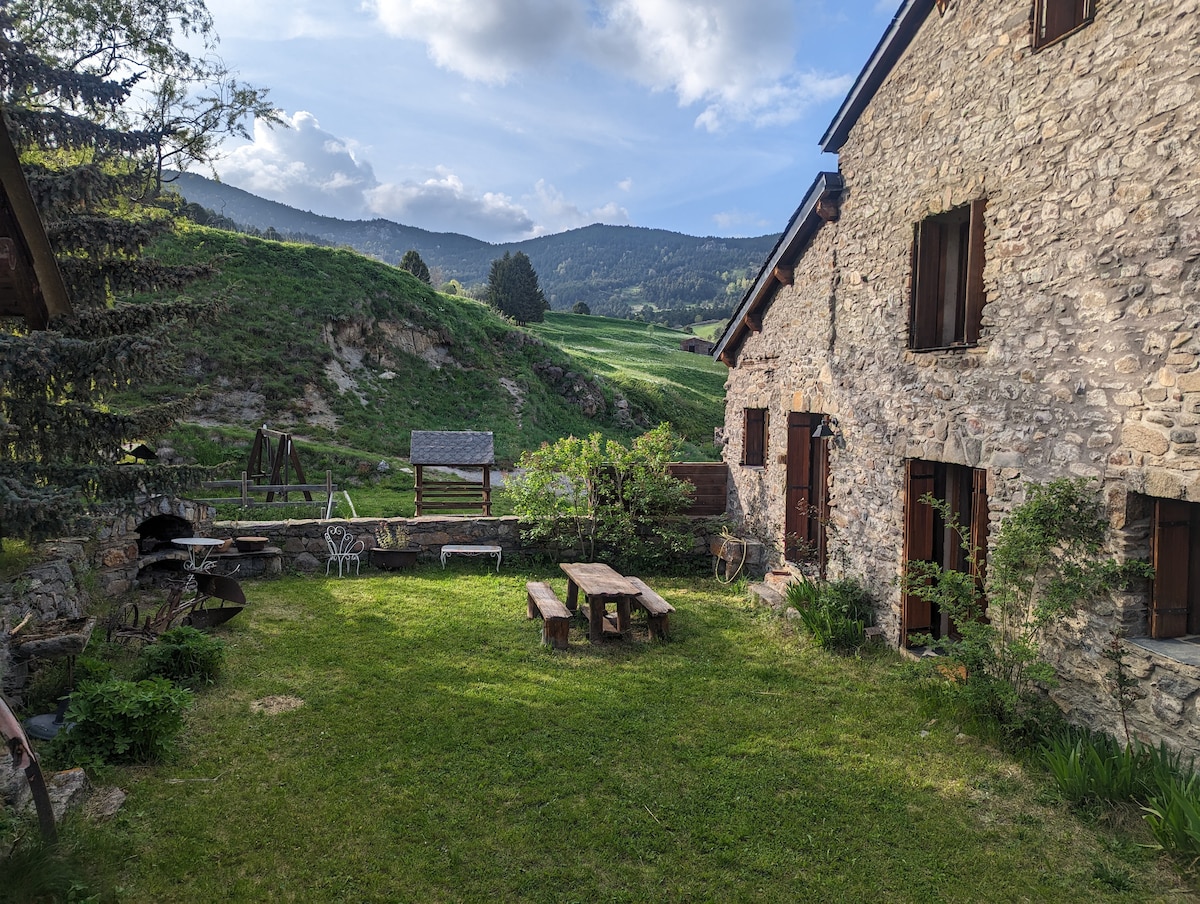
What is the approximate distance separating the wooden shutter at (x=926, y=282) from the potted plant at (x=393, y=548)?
28.9 feet

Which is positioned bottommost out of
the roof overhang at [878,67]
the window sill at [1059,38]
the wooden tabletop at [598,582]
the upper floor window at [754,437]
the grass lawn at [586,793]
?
the grass lawn at [586,793]

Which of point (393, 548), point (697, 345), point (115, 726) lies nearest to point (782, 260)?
point (393, 548)

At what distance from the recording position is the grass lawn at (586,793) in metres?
4.23

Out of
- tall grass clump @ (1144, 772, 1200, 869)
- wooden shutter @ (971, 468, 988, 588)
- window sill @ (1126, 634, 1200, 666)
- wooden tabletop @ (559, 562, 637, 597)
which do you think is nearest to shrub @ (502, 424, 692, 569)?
wooden tabletop @ (559, 562, 637, 597)

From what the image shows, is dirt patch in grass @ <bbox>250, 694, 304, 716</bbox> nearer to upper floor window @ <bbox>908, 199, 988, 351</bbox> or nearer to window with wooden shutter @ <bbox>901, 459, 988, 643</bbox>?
window with wooden shutter @ <bbox>901, 459, 988, 643</bbox>

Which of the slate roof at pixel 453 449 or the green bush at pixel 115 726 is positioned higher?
the slate roof at pixel 453 449

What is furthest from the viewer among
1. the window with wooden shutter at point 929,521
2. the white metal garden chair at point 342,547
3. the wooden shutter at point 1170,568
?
the white metal garden chair at point 342,547

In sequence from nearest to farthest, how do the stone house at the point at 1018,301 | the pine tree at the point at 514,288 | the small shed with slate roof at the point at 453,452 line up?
the stone house at the point at 1018,301 < the small shed with slate roof at the point at 453,452 < the pine tree at the point at 514,288

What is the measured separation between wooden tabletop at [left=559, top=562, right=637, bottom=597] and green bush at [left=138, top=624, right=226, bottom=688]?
13.6 ft

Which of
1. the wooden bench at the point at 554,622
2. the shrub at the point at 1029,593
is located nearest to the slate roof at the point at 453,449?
the wooden bench at the point at 554,622

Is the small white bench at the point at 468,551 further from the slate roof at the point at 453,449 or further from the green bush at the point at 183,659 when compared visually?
the green bush at the point at 183,659

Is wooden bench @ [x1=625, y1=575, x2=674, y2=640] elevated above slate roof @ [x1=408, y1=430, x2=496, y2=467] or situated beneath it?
situated beneath

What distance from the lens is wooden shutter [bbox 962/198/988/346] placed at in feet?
22.8

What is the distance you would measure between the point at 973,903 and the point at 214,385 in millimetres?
27293
